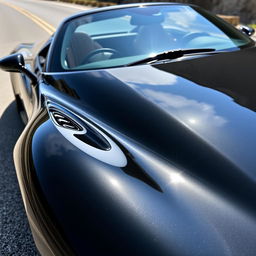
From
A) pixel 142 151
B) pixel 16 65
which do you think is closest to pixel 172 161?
pixel 142 151

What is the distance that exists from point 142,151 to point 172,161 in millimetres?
140

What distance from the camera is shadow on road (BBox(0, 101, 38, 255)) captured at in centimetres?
189

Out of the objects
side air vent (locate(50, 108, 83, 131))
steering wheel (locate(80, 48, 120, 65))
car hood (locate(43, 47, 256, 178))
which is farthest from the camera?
steering wheel (locate(80, 48, 120, 65))

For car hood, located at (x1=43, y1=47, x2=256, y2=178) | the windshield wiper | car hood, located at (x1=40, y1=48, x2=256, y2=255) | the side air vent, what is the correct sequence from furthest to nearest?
the windshield wiper → the side air vent → car hood, located at (x1=43, y1=47, x2=256, y2=178) → car hood, located at (x1=40, y1=48, x2=256, y2=255)

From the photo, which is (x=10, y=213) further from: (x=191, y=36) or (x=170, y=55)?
(x=191, y=36)

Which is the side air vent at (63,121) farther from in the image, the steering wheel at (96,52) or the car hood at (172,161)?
the steering wheel at (96,52)

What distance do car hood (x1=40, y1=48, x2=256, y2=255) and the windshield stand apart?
0.38m

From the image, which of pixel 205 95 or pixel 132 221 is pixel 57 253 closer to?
pixel 132 221

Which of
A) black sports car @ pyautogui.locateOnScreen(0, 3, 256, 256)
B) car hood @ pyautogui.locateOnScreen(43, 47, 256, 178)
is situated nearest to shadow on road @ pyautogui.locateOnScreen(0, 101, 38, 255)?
black sports car @ pyautogui.locateOnScreen(0, 3, 256, 256)

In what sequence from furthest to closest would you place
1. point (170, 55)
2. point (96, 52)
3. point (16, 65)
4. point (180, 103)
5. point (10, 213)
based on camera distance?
1. point (16, 65)
2. point (96, 52)
3. point (170, 55)
4. point (10, 213)
5. point (180, 103)

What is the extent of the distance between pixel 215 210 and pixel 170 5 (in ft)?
7.83

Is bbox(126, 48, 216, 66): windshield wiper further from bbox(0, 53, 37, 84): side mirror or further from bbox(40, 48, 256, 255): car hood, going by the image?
bbox(0, 53, 37, 84): side mirror

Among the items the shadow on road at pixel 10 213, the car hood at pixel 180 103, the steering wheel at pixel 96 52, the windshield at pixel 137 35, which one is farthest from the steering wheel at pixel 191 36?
the shadow on road at pixel 10 213

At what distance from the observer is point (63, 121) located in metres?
1.70
